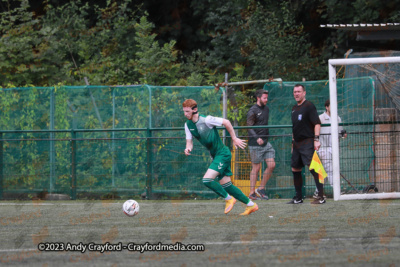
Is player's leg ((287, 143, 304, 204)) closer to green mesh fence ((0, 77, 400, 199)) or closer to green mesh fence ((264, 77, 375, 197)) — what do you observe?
green mesh fence ((264, 77, 375, 197))

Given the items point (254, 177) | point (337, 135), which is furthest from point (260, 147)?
point (337, 135)

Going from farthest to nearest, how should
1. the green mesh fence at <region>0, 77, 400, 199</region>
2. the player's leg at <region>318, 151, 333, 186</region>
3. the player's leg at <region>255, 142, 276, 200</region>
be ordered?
Result: the green mesh fence at <region>0, 77, 400, 199</region> < the player's leg at <region>255, 142, 276, 200</region> < the player's leg at <region>318, 151, 333, 186</region>

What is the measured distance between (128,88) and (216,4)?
9.23m

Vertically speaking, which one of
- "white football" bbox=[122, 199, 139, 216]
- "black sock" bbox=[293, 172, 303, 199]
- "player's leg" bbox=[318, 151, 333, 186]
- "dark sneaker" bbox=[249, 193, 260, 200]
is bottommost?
"dark sneaker" bbox=[249, 193, 260, 200]

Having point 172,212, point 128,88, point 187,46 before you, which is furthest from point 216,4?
point 172,212

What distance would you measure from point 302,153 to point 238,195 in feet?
7.20

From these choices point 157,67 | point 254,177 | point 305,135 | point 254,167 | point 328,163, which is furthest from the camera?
point 157,67

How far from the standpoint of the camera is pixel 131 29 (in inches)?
896

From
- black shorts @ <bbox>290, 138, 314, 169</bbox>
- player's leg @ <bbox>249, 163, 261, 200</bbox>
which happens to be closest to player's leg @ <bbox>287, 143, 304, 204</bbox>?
black shorts @ <bbox>290, 138, 314, 169</bbox>

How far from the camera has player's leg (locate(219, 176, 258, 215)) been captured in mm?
9867

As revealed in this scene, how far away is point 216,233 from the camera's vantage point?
7.63 metres

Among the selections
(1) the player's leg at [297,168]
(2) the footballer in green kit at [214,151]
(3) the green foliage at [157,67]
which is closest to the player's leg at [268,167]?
(1) the player's leg at [297,168]

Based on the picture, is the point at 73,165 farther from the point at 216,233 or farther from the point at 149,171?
the point at 216,233

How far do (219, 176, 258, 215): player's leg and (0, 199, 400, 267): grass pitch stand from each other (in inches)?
6.4
